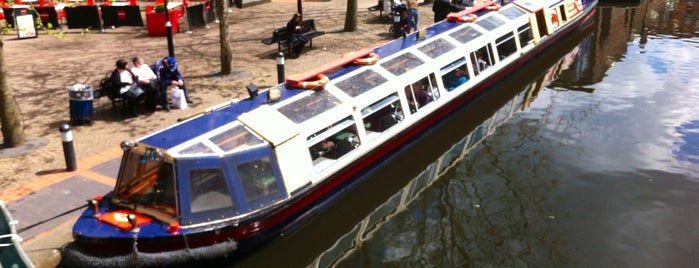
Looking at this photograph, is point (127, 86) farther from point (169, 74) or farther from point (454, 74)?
point (454, 74)

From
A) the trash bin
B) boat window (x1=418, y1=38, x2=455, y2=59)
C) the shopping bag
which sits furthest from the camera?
the shopping bag

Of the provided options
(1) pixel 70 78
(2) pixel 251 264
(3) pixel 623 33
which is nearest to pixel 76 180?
(2) pixel 251 264

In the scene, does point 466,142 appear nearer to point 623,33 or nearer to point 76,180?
point 76,180

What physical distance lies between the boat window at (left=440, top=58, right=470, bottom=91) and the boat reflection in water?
1.18 m

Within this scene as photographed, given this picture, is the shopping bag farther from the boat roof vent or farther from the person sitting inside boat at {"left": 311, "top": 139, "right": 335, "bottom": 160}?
the person sitting inside boat at {"left": 311, "top": 139, "right": 335, "bottom": 160}

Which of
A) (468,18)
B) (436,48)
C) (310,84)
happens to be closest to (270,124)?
(310,84)

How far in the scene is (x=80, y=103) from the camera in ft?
41.9

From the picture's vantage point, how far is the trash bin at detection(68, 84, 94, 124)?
1266 cm

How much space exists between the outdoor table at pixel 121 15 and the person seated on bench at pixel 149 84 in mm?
12527

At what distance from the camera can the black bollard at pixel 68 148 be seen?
10266mm

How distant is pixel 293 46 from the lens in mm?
19094

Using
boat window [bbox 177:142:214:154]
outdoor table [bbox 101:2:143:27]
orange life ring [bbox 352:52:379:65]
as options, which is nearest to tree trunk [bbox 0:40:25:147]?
boat window [bbox 177:142:214:154]

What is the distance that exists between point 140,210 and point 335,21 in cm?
1819

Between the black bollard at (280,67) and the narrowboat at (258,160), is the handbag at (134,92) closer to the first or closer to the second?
the black bollard at (280,67)
